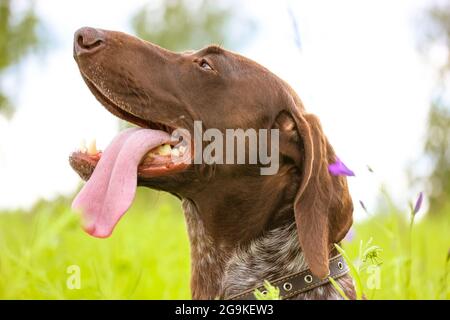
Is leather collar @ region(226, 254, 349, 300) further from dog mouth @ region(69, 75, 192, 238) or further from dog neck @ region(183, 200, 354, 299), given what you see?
dog mouth @ region(69, 75, 192, 238)

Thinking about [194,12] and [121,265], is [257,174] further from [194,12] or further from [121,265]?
[194,12]

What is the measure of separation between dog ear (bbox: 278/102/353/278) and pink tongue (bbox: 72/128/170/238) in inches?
30.1

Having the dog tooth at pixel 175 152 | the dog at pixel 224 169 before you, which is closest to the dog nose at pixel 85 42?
the dog at pixel 224 169

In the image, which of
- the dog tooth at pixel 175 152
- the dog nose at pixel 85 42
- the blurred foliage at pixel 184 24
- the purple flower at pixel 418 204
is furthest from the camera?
the blurred foliage at pixel 184 24

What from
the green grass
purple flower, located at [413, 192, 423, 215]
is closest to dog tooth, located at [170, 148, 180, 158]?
the green grass

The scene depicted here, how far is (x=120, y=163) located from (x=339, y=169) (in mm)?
1024

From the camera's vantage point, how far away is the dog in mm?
3320

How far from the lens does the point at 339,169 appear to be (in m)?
3.48

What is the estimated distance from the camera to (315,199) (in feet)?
11.3

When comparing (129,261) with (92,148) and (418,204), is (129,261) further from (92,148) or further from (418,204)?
(418,204)

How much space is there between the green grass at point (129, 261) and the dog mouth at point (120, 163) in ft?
0.41

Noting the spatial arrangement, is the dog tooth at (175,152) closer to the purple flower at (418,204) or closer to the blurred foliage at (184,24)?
the purple flower at (418,204)

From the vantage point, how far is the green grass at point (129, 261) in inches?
144

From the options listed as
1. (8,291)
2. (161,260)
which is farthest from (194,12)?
(8,291)
